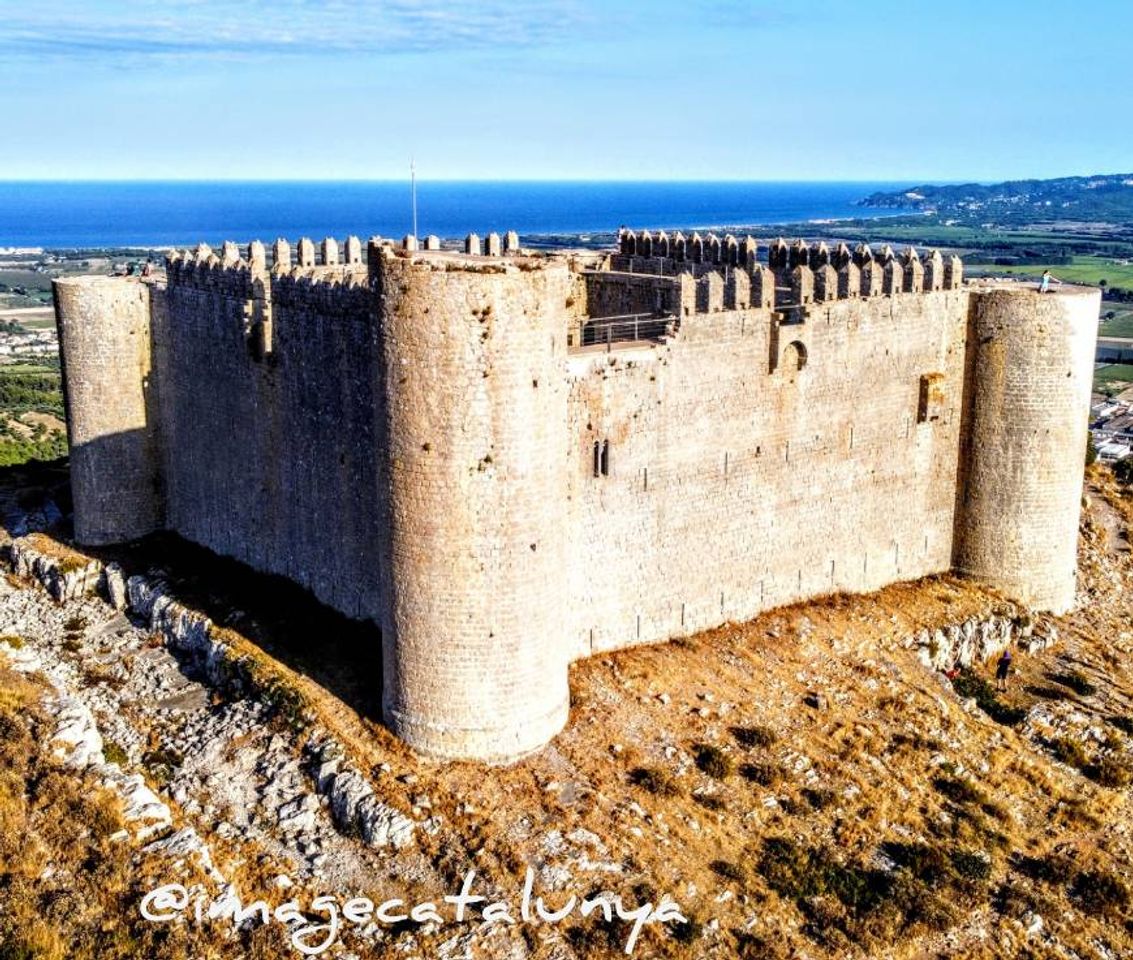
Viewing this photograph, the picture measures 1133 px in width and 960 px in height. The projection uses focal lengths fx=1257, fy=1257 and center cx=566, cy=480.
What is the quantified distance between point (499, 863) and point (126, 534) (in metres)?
14.4

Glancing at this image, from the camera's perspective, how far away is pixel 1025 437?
2466 centimetres

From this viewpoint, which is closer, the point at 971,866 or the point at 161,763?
the point at 971,866

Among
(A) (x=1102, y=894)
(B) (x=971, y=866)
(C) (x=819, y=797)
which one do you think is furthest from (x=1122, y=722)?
(C) (x=819, y=797)

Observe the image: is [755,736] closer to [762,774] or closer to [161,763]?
[762,774]

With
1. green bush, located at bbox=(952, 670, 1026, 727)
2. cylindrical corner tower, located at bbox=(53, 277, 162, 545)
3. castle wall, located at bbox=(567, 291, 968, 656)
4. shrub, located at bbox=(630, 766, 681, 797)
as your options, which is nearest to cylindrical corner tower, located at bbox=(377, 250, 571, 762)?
shrub, located at bbox=(630, 766, 681, 797)

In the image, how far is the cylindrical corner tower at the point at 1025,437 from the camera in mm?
24281

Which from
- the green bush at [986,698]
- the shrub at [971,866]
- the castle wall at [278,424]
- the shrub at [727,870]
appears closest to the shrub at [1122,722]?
the green bush at [986,698]

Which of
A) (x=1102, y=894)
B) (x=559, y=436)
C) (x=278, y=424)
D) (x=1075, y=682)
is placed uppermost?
(x=559, y=436)

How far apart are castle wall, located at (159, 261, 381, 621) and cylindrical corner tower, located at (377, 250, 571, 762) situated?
1.16 meters

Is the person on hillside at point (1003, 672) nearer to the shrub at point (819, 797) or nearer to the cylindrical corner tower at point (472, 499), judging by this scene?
the shrub at point (819, 797)

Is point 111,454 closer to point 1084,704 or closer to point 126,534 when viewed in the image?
point 126,534

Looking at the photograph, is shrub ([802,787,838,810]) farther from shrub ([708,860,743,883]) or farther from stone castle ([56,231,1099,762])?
stone castle ([56,231,1099,762])

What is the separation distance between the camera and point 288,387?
2178 cm

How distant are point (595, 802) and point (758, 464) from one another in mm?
7493
